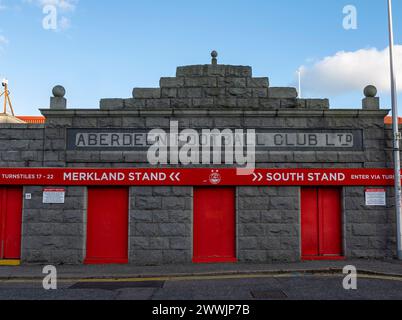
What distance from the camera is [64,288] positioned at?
9.12 metres

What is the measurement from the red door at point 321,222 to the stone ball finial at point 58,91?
7.85m

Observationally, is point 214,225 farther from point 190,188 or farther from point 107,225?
point 107,225

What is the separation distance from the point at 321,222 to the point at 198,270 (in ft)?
13.6

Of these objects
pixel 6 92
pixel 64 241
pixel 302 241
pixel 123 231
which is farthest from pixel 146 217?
pixel 6 92

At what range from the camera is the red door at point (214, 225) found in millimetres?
12242

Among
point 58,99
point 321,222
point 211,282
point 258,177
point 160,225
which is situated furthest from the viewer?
point 58,99

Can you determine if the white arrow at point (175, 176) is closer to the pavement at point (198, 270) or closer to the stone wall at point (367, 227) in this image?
the pavement at point (198, 270)

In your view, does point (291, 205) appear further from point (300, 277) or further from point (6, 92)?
point (6, 92)

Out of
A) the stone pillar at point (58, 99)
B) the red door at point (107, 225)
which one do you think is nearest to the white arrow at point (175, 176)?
the red door at point (107, 225)

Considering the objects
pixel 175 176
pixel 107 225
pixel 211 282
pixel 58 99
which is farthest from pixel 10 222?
pixel 211 282

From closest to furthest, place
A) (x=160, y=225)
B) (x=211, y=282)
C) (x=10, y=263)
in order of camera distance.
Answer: (x=211, y=282)
(x=10, y=263)
(x=160, y=225)

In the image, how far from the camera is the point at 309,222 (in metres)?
12.5

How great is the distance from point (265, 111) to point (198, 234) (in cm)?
412

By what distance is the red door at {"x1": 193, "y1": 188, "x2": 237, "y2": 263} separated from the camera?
40.2ft
